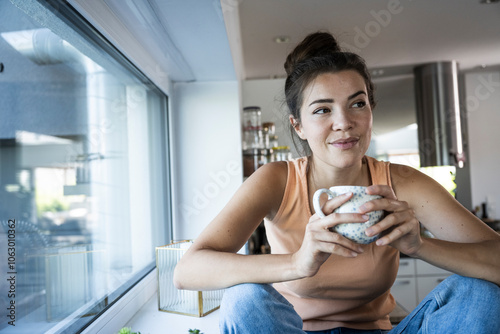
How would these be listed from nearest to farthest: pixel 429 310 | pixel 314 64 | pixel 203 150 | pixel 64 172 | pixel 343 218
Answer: pixel 343 218 → pixel 429 310 → pixel 64 172 → pixel 314 64 → pixel 203 150

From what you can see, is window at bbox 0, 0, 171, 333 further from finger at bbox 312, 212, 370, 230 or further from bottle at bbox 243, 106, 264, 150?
bottle at bbox 243, 106, 264, 150

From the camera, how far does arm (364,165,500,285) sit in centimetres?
77

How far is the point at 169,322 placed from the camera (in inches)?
52.4

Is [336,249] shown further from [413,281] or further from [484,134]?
[484,134]

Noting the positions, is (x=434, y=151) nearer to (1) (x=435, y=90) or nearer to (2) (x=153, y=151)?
(1) (x=435, y=90)

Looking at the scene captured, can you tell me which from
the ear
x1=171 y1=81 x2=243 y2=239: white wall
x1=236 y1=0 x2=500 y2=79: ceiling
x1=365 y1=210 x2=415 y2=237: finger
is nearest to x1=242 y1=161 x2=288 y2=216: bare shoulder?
the ear

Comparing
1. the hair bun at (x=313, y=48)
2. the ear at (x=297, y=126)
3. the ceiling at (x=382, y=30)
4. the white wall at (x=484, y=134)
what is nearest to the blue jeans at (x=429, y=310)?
the ear at (x=297, y=126)

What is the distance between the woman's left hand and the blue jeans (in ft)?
0.68

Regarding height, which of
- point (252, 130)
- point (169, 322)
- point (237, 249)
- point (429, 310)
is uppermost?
point (252, 130)

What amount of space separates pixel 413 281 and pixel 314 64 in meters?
2.46

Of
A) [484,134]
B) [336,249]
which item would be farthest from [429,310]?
[484,134]

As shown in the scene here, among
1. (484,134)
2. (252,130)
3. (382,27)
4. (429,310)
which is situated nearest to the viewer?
(429,310)

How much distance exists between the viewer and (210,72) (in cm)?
200

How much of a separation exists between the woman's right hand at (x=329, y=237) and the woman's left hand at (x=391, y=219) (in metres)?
0.03
